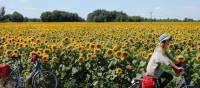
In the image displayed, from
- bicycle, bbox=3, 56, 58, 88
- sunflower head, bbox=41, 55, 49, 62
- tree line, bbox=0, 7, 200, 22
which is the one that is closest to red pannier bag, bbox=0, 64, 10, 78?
bicycle, bbox=3, 56, 58, 88

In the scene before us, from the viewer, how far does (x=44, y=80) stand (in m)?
10.2

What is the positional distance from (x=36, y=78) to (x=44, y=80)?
0.71 ft

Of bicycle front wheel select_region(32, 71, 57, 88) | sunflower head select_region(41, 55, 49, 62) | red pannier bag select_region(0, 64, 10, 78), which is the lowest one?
bicycle front wheel select_region(32, 71, 57, 88)

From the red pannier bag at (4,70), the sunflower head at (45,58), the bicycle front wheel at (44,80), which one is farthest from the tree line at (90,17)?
the red pannier bag at (4,70)

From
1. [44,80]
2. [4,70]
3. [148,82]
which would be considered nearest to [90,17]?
[44,80]

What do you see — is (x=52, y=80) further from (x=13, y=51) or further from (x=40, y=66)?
(x=13, y=51)

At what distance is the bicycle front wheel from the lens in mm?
10070

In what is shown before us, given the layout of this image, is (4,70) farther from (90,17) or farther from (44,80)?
(90,17)

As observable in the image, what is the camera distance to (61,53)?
1086cm

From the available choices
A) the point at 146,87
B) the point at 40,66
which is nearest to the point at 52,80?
the point at 40,66

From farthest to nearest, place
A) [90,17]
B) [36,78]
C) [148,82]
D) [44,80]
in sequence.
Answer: [90,17] → [44,80] → [36,78] → [148,82]

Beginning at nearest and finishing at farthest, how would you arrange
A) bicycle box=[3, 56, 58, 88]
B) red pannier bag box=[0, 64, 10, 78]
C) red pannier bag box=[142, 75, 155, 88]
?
red pannier bag box=[142, 75, 155, 88], red pannier bag box=[0, 64, 10, 78], bicycle box=[3, 56, 58, 88]

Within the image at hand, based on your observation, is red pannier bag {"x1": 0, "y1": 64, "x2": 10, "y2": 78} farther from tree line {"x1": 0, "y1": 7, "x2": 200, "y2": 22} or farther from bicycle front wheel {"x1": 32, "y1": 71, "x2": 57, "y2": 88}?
tree line {"x1": 0, "y1": 7, "x2": 200, "y2": 22}

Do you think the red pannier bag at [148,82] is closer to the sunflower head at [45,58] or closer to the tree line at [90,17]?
the sunflower head at [45,58]
